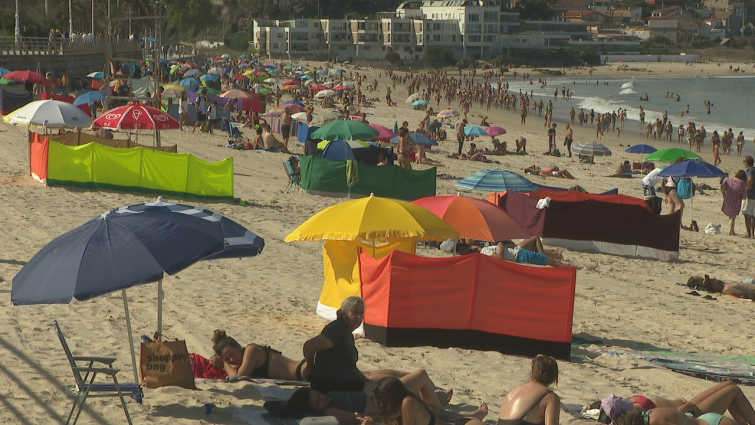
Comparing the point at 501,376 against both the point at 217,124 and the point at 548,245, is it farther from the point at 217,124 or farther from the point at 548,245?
the point at 217,124

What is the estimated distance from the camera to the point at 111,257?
196 inches

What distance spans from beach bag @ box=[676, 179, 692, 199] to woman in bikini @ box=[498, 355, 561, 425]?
12105 mm

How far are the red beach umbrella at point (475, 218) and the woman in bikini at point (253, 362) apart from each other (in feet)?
11.0

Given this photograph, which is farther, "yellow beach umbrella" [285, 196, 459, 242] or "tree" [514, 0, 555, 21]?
"tree" [514, 0, 555, 21]

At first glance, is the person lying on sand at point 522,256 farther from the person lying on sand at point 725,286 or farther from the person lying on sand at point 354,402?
the person lying on sand at point 354,402

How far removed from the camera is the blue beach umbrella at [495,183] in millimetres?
12969

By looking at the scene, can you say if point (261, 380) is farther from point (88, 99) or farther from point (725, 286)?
point (88, 99)

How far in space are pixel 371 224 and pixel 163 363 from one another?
2.49 m

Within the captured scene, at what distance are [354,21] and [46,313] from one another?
114822 millimetres

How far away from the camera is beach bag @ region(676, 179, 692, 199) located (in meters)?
16.0

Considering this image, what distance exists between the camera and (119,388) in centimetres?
495

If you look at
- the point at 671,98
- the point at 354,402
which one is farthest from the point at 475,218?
the point at 671,98

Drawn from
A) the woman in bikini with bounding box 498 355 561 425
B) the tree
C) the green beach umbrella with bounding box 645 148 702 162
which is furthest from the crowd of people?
the tree

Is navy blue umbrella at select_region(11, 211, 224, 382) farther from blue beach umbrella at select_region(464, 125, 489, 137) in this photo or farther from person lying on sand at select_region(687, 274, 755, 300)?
blue beach umbrella at select_region(464, 125, 489, 137)
